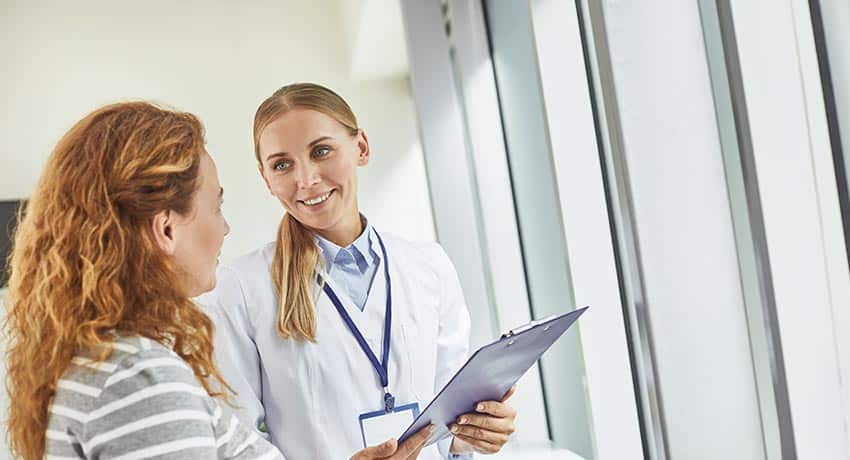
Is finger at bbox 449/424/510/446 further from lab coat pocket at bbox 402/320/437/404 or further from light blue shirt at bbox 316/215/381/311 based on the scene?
light blue shirt at bbox 316/215/381/311

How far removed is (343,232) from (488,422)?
50cm

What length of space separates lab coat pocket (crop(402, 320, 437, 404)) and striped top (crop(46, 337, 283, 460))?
0.76 m

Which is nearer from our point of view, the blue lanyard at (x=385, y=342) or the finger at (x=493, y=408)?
the finger at (x=493, y=408)

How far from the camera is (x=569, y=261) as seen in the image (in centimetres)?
210

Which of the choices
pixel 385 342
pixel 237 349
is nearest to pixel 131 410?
pixel 237 349

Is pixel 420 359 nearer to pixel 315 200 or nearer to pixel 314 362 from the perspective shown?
pixel 314 362

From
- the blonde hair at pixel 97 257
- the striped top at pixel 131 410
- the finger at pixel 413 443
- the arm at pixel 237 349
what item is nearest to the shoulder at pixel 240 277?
the arm at pixel 237 349

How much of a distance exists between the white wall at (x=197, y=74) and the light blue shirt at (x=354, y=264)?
2.86m

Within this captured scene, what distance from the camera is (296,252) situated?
1.77 meters

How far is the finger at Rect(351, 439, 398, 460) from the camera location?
1.43 metres

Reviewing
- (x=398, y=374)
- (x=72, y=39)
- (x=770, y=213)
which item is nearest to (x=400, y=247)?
(x=398, y=374)

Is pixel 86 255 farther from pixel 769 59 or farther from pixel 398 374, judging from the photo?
pixel 769 59

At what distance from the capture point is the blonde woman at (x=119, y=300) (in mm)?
990

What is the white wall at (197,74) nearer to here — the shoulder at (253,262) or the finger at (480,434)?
the shoulder at (253,262)
